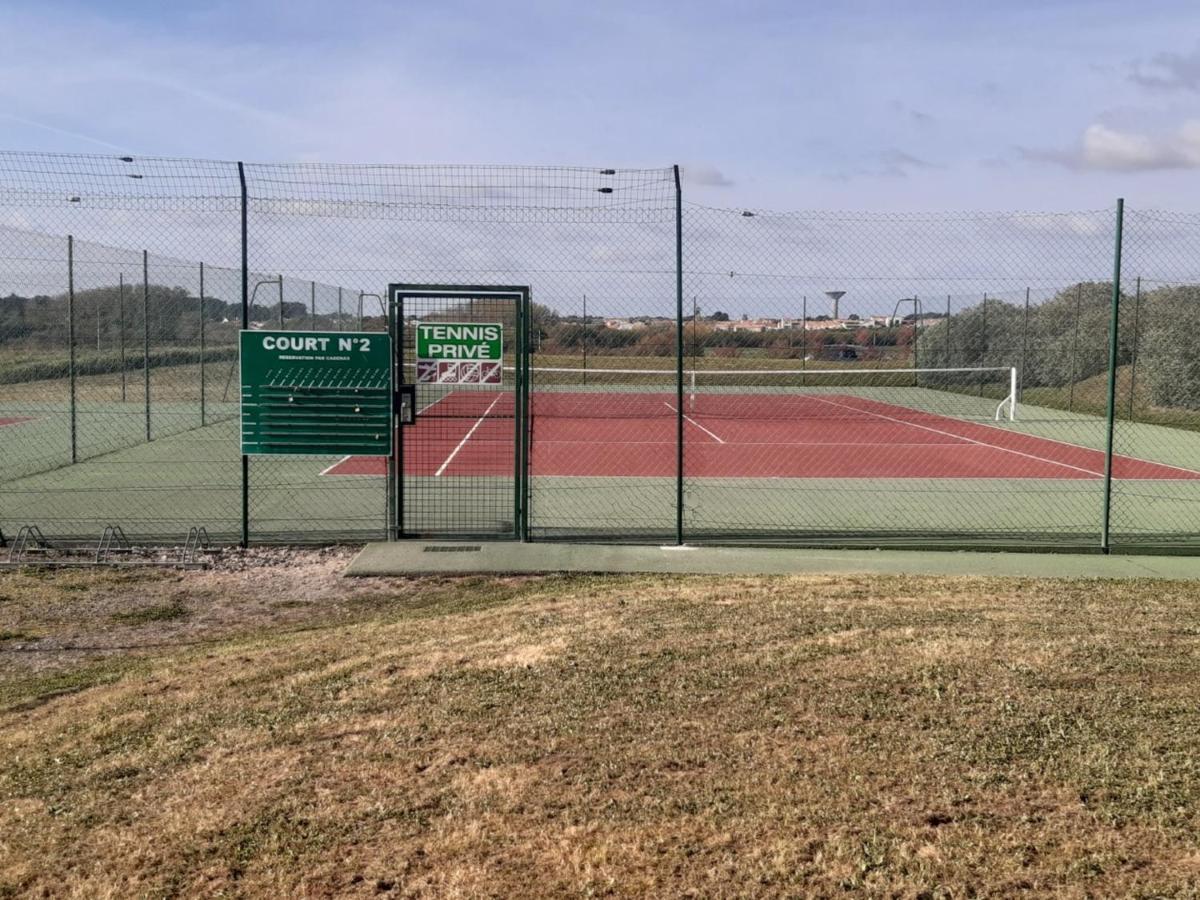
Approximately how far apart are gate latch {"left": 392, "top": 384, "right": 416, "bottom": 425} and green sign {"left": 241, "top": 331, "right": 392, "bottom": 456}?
8 cm

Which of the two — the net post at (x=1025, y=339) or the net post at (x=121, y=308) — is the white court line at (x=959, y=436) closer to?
the net post at (x=1025, y=339)

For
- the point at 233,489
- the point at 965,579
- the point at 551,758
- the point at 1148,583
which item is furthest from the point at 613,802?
the point at 233,489

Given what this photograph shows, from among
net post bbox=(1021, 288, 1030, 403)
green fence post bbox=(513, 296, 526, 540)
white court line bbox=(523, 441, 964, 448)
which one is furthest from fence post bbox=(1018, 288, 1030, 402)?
green fence post bbox=(513, 296, 526, 540)

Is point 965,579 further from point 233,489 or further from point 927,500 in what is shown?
point 233,489

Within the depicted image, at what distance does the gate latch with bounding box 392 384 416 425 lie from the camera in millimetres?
10219

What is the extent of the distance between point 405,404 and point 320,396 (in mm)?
742

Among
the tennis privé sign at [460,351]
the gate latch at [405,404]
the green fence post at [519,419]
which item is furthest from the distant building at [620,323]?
the gate latch at [405,404]

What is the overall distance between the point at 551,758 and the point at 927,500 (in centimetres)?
982

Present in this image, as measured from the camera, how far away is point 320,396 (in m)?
10.2

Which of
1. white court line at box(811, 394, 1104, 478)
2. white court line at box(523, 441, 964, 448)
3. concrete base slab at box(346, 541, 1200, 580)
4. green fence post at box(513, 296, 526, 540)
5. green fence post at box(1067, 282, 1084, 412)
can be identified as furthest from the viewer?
green fence post at box(1067, 282, 1084, 412)

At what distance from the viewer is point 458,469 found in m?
16.2

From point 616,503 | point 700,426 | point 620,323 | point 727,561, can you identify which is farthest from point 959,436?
point 727,561

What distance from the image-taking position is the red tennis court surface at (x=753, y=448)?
16.4 metres

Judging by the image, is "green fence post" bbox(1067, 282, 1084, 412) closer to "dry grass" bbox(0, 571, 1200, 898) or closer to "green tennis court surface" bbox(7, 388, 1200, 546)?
"green tennis court surface" bbox(7, 388, 1200, 546)
